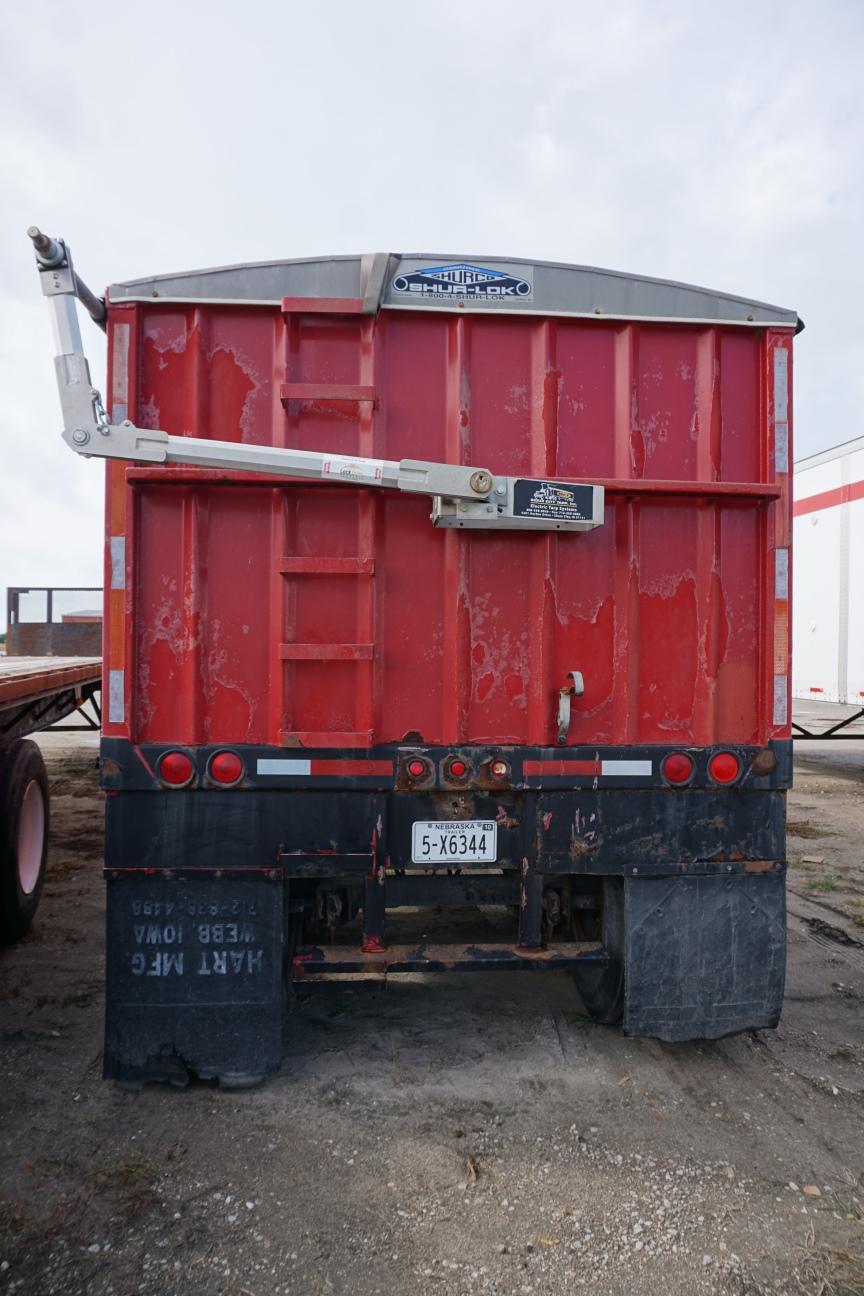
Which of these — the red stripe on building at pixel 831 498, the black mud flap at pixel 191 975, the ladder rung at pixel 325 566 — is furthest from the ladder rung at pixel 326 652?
the red stripe on building at pixel 831 498

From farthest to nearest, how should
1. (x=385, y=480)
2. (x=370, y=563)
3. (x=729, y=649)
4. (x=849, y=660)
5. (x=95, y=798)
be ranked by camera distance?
(x=849, y=660) → (x=95, y=798) → (x=729, y=649) → (x=370, y=563) → (x=385, y=480)

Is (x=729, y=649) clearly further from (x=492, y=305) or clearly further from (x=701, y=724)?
(x=492, y=305)

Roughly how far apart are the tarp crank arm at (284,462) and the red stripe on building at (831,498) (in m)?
8.93

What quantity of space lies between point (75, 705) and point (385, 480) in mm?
5194

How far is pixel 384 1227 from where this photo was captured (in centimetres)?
244

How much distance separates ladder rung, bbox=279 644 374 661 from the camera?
3.09 metres

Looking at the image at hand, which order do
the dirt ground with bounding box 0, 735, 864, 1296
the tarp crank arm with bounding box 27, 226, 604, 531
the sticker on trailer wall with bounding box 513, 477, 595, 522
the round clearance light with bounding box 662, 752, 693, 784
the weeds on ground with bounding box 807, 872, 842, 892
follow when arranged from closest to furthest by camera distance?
the dirt ground with bounding box 0, 735, 864, 1296 < the tarp crank arm with bounding box 27, 226, 604, 531 < the sticker on trailer wall with bounding box 513, 477, 595, 522 < the round clearance light with bounding box 662, 752, 693, 784 < the weeds on ground with bounding box 807, 872, 842, 892

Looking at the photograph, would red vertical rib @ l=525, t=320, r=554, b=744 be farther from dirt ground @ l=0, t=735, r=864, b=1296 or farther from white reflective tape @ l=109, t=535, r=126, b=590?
white reflective tape @ l=109, t=535, r=126, b=590

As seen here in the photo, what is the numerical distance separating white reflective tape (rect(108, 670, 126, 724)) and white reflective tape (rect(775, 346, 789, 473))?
9.55ft

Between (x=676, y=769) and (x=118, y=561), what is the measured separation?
2463 millimetres

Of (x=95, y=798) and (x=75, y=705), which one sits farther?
(x=95, y=798)

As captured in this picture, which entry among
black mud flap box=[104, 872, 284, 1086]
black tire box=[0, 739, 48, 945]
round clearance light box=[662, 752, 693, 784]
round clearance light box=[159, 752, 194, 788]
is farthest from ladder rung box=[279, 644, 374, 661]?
black tire box=[0, 739, 48, 945]

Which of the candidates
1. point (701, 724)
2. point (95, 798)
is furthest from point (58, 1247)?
point (95, 798)

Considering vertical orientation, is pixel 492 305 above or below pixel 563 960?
above
